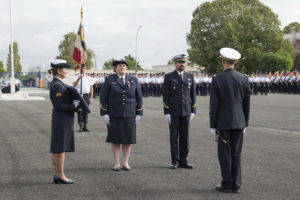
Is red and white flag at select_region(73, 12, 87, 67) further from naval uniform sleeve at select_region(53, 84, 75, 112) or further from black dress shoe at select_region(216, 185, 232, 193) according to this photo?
black dress shoe at select_region(216, 185, 232, 193)

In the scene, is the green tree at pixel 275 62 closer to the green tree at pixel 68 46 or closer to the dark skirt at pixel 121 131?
the green tree at pixel 68 46

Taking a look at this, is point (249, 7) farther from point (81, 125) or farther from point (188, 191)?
point (188, 191)

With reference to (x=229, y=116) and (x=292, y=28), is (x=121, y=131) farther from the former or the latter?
(x=292, y=28)

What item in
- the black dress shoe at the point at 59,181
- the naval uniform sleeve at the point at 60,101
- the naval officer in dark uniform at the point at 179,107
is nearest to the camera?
the naval uniform sleeve at the point at 60,101

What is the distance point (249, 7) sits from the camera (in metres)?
69.4

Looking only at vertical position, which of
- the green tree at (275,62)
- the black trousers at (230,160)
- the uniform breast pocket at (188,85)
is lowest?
the black trousers at (230,160)

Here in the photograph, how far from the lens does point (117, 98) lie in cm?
847

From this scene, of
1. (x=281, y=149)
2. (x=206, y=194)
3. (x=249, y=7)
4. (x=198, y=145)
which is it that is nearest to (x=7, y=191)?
(x=206, y=194)

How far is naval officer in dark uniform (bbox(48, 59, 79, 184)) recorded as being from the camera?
286 inches

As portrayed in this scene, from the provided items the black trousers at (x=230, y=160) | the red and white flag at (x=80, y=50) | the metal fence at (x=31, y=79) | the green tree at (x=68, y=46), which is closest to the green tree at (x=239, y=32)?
the metal fence at (x=31, y=79)

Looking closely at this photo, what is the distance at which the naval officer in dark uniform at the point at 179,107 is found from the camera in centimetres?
869

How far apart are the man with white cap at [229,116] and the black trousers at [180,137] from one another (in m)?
1.76

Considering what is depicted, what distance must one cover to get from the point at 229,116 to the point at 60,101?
7.91 ft

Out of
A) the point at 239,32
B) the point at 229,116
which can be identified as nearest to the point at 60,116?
the point at 229,116
